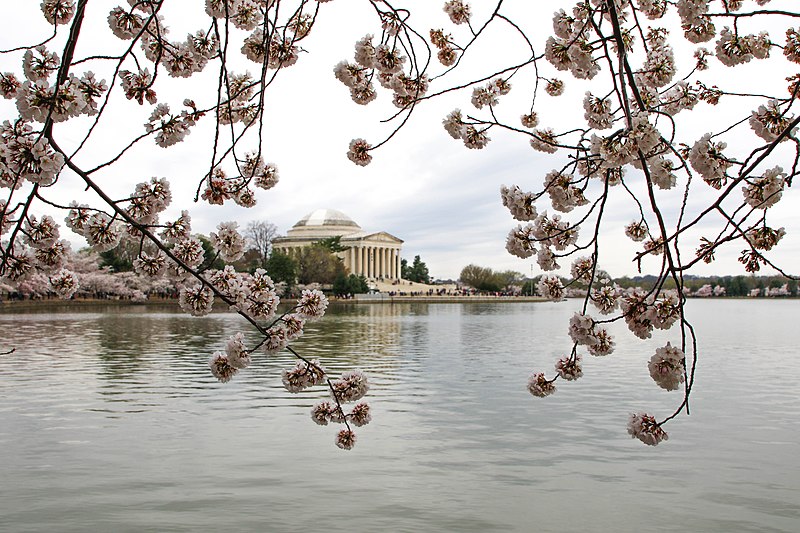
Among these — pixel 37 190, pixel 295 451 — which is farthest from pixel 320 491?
pixel 37 190

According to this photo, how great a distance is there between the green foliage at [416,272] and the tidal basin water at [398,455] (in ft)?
323

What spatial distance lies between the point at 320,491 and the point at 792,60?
17.5 feet

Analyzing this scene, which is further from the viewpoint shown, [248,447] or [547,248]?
[248,447]

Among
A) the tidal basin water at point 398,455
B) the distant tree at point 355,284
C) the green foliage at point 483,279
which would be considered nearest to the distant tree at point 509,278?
the green foliage at point 483,279

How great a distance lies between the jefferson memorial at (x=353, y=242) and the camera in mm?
104938

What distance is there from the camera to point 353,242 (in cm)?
10425

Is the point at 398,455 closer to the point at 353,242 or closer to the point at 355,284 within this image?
the point at 355,284

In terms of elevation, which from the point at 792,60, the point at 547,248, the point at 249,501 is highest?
the point at 792,60

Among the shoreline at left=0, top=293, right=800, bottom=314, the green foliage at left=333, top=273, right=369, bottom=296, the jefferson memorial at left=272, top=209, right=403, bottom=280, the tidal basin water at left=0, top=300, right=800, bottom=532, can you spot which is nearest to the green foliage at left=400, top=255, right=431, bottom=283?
the jefferson memorial at left=272, top=209, right=403, bottom=280

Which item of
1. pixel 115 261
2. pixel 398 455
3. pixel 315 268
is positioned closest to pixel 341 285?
pixel 315 268

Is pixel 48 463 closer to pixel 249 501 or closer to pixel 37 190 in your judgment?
pixel 249 501

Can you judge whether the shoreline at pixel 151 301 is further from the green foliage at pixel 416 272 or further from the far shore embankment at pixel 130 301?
the green foliage at pixel 416 272

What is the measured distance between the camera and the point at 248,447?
8539mm

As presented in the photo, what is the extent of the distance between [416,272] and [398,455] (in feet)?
349
